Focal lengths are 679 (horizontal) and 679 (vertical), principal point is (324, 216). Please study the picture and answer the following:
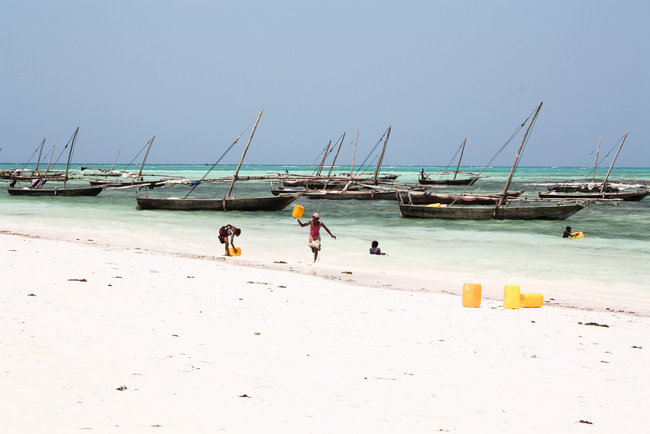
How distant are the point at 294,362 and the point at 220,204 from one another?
3445 centimetres

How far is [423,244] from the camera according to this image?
26.1 m

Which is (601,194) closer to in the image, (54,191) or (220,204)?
(220,204)

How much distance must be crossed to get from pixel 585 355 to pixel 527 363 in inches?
39.1

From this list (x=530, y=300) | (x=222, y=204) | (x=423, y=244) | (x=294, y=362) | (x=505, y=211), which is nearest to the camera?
→ (x=294, y=362)

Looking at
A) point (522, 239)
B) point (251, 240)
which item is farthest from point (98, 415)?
point (522, 239)

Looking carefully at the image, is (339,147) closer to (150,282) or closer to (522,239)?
(522,239)

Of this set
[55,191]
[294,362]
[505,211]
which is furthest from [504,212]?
[55,191]

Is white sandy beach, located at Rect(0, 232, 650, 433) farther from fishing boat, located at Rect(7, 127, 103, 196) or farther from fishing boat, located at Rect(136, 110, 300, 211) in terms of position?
fishing boat, located at Rect(7, 127, 103, 196)

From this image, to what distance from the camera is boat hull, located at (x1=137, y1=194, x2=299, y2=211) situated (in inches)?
1609

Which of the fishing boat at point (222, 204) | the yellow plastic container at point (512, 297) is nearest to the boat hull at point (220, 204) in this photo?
the fishing boat at point (222, 204)

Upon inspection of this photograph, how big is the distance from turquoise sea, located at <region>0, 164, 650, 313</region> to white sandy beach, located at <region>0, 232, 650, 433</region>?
4858 mm

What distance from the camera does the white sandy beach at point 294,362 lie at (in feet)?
18.1

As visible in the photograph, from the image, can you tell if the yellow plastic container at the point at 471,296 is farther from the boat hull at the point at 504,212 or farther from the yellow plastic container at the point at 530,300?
the boat hull at the point at 504,212

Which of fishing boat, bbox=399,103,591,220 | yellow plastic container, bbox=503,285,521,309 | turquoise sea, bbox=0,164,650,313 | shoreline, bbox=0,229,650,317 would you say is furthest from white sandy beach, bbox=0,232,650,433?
fishing boat, bbox=399,103,591,220
